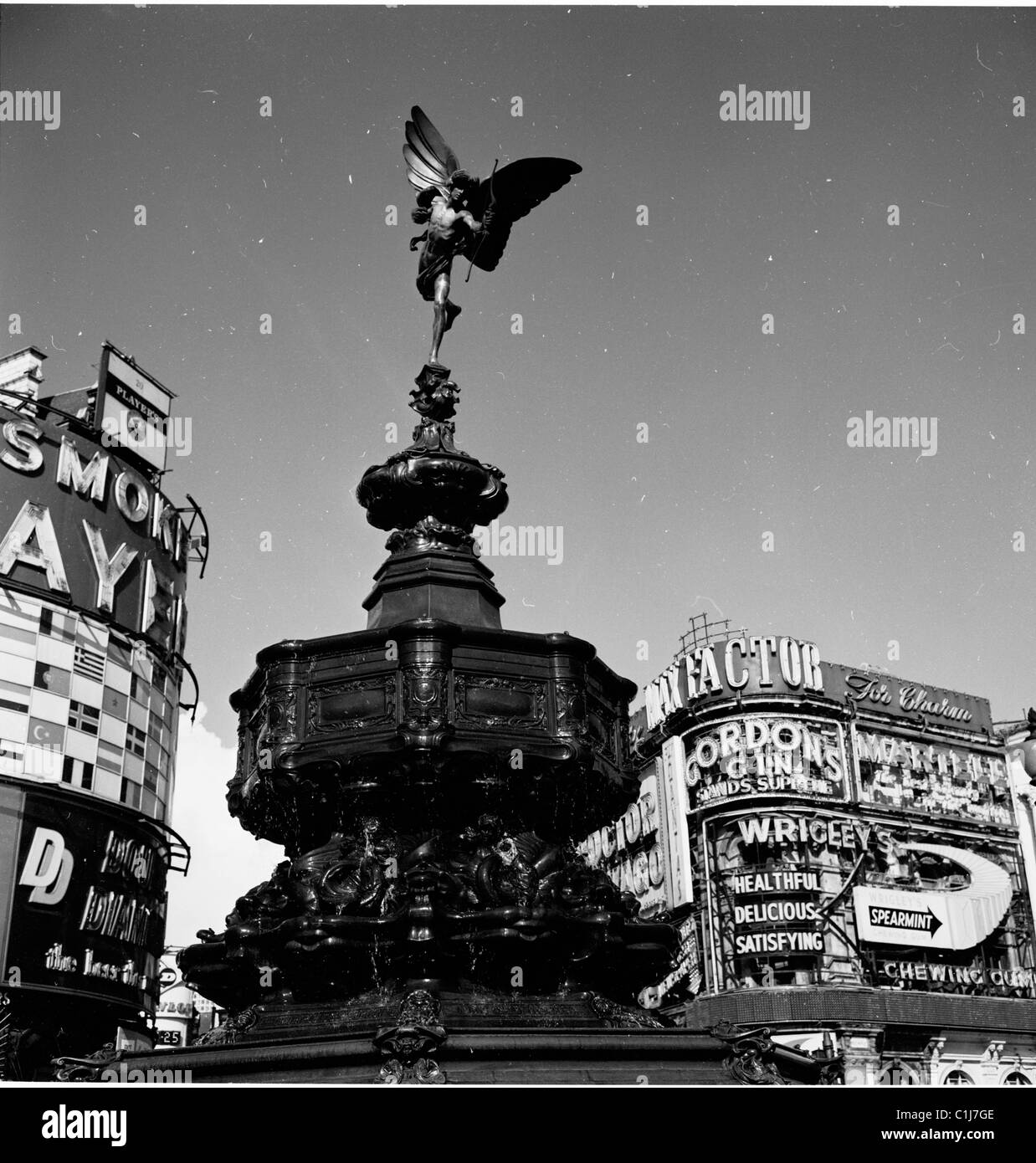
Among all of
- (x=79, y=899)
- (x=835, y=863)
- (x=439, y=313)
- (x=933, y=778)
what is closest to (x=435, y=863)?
(x=439, y=313)

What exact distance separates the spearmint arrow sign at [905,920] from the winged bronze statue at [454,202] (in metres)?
30.8

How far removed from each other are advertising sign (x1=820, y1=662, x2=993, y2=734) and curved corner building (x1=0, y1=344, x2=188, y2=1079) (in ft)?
69.6

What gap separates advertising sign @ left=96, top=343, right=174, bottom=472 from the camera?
3234 centimetres

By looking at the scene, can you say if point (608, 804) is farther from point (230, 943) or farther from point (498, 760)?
point (230, 943)

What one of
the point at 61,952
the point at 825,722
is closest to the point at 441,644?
the point at 61,952

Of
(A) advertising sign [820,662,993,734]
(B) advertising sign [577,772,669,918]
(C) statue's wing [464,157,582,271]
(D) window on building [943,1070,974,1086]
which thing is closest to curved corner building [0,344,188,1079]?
(B) advertising sign [577,772,669,918]

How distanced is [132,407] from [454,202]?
85.8 ft

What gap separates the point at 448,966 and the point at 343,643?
2.16 meters

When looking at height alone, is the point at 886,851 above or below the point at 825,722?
below

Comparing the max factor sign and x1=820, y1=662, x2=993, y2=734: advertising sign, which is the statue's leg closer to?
the max factor sign

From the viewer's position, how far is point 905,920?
120ft
